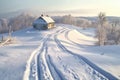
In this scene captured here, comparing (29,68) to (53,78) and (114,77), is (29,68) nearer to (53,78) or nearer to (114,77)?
(53,78)

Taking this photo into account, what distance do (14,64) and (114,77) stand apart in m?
9.82

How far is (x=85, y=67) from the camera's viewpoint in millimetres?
20109

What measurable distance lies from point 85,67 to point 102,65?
164 centimetres

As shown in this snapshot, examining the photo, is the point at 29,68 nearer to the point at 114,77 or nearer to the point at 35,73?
the point at 35,73

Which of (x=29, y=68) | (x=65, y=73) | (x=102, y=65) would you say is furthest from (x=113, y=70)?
(x=29, y=68)

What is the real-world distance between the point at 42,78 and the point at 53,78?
0.81m

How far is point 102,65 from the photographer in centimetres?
2052

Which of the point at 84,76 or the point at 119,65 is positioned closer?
the point at 84,76

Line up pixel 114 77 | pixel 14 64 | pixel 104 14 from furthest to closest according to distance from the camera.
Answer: pixel 104 14, pixel 14 64, pixel 114 77

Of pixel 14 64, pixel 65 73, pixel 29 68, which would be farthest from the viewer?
pixel 14 64

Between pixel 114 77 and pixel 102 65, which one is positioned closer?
pixel 114 77

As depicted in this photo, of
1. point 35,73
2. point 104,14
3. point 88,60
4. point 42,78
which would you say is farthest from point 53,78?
point 104,14

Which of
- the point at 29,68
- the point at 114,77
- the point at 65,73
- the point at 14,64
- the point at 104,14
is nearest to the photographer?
the point at 114,77

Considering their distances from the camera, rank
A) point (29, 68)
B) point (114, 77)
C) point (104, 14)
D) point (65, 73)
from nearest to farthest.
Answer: point (114, 77)
point (65, 73)
point (29, 68)
point (104, 14)
